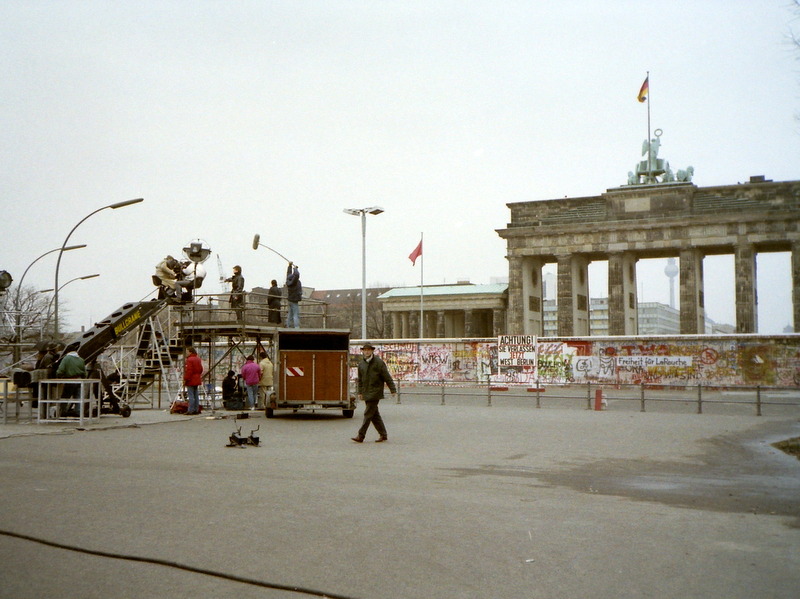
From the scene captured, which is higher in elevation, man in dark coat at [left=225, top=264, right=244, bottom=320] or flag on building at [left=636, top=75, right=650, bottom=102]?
flag on building at [left=636, top=75, right=650, bottom=102]

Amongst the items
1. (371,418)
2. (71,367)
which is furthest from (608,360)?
(71,367)

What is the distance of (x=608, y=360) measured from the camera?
40.2 m

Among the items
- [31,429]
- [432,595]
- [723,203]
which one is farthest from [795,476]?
[723,203]

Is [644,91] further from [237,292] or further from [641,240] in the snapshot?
[237,292]

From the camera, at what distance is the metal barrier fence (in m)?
30.1

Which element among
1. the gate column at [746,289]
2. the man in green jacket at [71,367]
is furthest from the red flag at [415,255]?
the man in green jacket at [71,367]

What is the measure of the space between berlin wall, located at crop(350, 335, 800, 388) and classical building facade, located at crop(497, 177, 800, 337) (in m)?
30.4

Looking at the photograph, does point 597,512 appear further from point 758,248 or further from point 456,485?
point 758,248

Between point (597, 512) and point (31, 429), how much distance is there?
14642 millimetres

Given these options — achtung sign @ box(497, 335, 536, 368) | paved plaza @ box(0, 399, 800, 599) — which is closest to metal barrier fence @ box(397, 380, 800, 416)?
achtung sign @ box(497, 335, 536, 368)

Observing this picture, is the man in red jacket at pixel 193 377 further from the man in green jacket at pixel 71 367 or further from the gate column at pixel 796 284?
the gate column at pixel 796 284

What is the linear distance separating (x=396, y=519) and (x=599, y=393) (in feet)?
66.4

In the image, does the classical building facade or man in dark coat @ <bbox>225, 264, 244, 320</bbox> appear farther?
the classical building facade

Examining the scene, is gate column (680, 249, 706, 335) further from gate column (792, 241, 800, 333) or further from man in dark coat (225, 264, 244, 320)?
man in dark coat (225, 264, 244, 320)
